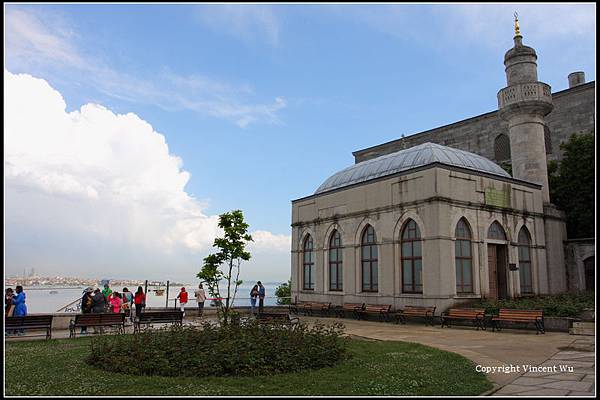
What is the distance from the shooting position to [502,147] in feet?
130

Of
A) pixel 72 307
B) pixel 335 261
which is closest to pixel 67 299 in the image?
pixel 72 307

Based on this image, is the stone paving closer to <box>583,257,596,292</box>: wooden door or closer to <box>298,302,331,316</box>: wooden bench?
<box>298,302,331,316</box>: wooden bench

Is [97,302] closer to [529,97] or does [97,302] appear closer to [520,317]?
[520,317]

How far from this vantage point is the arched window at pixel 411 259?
2066 centimetres

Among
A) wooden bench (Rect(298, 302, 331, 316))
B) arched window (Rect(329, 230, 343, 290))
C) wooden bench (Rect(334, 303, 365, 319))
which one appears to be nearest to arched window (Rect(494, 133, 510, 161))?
arched window (Rect(329, 230, 343, 290))

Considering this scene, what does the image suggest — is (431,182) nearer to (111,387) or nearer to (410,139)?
(111,387)

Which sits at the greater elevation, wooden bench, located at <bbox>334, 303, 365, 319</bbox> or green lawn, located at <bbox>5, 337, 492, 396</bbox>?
green lawn, located at <bbox>5, 337, 492, 396</bbox>

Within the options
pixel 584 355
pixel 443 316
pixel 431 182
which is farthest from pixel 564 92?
pixel 584 355

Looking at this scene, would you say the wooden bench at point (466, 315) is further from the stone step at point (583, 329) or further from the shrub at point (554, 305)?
the stone step at point (583, 329)

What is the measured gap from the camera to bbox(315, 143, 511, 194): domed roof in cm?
2350

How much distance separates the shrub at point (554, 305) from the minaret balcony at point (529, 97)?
411 inches

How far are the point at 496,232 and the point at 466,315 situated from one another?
5544mm

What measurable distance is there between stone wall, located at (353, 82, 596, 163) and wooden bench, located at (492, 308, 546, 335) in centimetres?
1666

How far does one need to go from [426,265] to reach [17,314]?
48.5 ft
